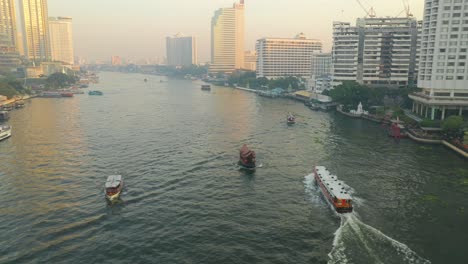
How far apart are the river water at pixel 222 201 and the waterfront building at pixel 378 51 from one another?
69907 mm

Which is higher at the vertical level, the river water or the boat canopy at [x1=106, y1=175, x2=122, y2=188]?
the boat canopy at [x1=106, y1=175, x2=122, y2=188]

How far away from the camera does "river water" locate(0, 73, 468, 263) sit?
111 feet

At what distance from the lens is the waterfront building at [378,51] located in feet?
464

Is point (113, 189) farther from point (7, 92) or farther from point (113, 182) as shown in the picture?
point (7, 92)

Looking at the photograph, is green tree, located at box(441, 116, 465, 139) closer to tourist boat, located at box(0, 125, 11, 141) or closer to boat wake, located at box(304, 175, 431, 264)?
boat wake, located at box(304, 175, 431, 264)

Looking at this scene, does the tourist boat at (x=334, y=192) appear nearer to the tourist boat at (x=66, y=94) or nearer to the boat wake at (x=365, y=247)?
the boat wake at (x=365, y=247)

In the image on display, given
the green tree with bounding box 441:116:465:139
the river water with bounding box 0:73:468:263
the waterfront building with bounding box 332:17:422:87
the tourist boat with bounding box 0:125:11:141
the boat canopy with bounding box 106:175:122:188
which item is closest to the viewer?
the river water with bounding box 0:73:468:263

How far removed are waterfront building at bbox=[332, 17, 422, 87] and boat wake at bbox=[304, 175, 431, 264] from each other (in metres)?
119

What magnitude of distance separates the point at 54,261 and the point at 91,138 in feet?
166

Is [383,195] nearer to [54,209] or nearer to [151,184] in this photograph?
[151,184]

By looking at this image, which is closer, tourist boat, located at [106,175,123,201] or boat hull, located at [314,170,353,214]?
boat hull, located at [314,170,353,214]

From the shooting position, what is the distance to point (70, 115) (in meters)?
113

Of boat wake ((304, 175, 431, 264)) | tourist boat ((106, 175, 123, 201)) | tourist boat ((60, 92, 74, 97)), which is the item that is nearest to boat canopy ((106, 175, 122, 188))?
tourist boat ((106, 175, 123, 201))

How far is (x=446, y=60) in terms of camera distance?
306ft
